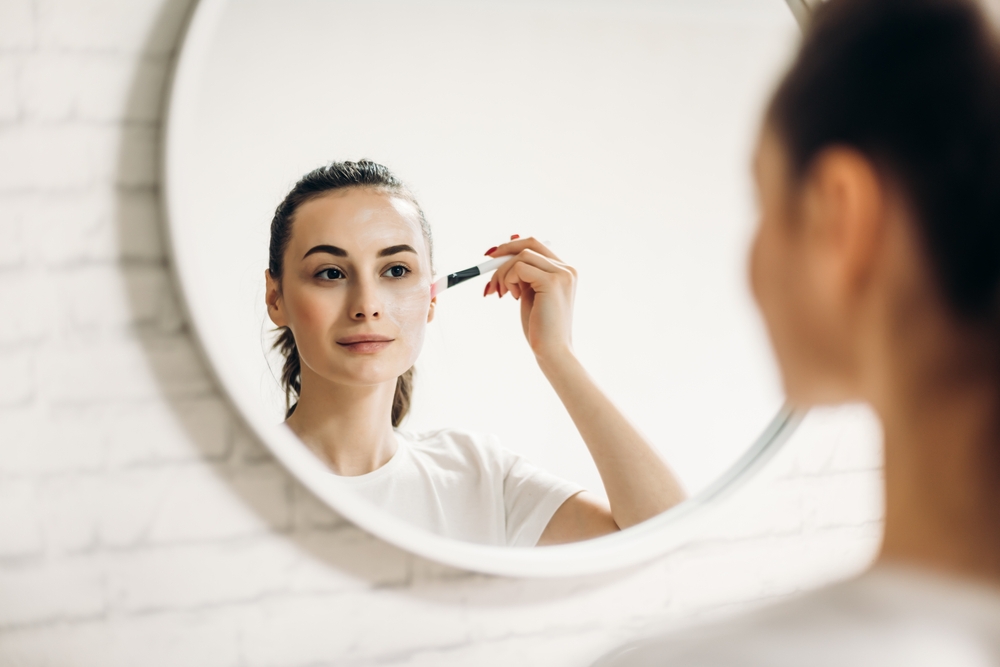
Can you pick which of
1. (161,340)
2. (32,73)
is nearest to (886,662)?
(161,340)

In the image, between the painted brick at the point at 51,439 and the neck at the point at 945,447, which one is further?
the painted brick at the point at 51,439

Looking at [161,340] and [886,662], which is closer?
[886,662]

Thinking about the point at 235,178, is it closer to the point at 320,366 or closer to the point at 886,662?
the point at 320,366

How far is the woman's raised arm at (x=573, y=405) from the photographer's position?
2.29 feet

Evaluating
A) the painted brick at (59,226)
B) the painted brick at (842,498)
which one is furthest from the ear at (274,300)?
the painted brick at (842,498)

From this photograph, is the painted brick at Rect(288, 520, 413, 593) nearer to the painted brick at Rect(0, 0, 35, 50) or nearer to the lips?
the lips

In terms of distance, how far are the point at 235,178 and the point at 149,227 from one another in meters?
0.07

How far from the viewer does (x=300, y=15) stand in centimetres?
61

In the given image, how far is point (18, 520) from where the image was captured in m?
0.57

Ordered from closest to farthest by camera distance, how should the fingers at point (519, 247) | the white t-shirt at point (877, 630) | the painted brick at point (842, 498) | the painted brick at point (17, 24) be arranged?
1. the white t-shirt at point (877, 630)
2. the painted brick at point (17, 24)
3. the fingers at point (519, 247)
4. the painted brick at point (842, 498)

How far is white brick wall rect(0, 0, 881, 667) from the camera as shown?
568 millimetres

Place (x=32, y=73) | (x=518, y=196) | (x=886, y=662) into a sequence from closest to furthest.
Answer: (x=886, y=662)
(x=32, y=73)
(x=518, y=196)

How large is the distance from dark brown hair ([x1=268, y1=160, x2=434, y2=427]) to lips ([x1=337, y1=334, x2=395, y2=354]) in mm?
32

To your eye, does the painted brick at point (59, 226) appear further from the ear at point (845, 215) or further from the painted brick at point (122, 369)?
the ear at point (845, 215)
